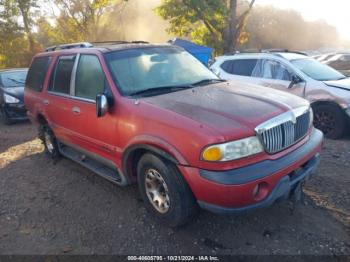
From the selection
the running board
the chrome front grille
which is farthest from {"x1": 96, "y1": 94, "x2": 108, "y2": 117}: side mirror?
the chrome front grille

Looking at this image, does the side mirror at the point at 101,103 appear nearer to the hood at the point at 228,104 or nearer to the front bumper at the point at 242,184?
the hood at the point at 228,104

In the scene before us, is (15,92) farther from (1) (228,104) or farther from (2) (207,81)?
(1) (228,104)

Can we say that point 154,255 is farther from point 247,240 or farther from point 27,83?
point 27,83

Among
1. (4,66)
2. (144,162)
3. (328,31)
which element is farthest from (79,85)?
(328,31)

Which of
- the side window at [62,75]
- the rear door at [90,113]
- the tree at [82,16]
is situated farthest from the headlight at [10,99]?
the tree at [82,16]

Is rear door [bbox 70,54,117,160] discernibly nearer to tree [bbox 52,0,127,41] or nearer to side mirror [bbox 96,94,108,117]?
side mirror [bbox 96,94,108,117]

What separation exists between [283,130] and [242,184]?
752 mm

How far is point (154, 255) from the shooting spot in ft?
10.3

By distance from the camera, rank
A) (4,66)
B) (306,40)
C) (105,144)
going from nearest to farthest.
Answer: (105,144) → (4,66) → (306,40)

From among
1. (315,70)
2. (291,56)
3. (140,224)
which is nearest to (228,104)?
(140,224)

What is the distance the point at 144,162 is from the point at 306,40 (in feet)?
177

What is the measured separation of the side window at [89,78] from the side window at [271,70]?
422 centimetres

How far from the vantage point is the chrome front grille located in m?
2.96

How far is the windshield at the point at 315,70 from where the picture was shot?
6598 mm
